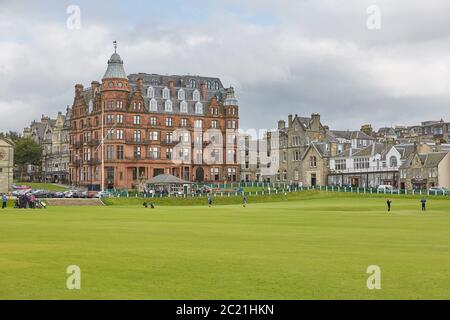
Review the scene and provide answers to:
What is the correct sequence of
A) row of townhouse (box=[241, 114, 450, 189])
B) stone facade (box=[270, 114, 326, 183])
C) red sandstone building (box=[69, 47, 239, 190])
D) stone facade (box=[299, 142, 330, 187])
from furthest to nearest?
stone facade (box=[270, 114, 326, 183])
stone facade (box=[299, 142, 330, 187])
red sandstone building (box=[69, 47, 239, 190])
row of townhouse (box=[241, 114, 450, 189])

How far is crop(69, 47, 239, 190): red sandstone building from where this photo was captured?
427 ft

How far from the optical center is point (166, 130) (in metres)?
138

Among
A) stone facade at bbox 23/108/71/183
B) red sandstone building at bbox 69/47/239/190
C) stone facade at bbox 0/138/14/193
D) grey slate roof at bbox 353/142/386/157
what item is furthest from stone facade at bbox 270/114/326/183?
stone facade at bbox 0/138/14/193

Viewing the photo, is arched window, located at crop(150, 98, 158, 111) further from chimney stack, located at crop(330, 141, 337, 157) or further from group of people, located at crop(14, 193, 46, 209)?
group of people, located at crop(14, 193, 46, 209)

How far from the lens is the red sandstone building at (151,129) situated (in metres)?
130

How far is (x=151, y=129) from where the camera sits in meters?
136

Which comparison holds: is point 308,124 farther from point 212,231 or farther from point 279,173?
point 212,231

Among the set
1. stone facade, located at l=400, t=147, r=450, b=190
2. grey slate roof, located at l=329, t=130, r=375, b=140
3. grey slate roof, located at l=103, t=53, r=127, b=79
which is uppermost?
grey slate roof, located at l=103, t=53, r=127, b=79

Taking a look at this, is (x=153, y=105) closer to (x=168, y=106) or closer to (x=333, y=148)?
(x=168, y=106)

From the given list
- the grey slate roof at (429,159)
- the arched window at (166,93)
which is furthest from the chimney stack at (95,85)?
the grey slate roof at (429,159)

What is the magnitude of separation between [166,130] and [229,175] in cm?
1763

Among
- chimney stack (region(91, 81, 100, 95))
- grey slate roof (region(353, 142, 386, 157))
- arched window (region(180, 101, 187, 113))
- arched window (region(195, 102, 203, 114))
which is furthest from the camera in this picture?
arched window (region(195, 102, 203, 114))

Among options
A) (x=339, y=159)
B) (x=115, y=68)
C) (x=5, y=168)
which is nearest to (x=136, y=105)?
(x=115, y=68)
